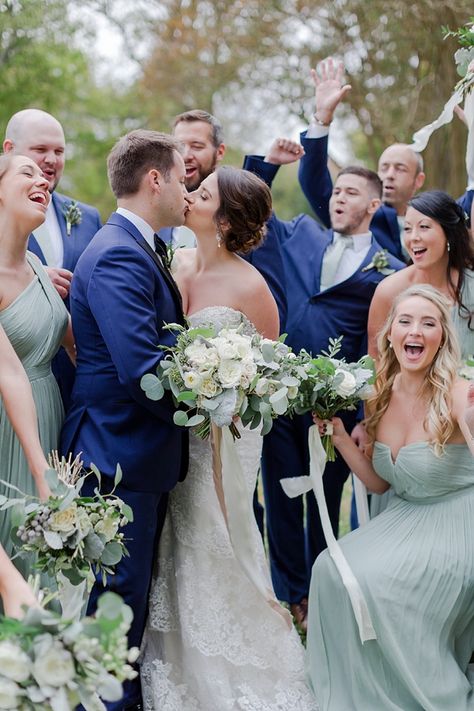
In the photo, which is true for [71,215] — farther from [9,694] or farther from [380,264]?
[9,694]

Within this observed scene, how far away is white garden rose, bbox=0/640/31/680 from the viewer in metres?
2.38

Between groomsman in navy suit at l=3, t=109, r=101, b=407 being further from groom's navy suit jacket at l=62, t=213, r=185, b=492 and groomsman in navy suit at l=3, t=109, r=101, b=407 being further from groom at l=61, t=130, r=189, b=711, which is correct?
groom's navy suit jacket at l=62, t=213, r=185, b=492

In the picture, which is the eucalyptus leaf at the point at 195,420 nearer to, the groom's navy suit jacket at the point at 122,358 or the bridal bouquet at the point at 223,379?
the bridal bouquet at the point at 223,379

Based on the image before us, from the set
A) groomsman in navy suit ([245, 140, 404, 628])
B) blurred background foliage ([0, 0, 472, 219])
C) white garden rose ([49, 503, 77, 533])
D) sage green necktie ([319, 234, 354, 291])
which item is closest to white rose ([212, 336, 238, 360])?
white garden rose ([49, 503, 77, 533])

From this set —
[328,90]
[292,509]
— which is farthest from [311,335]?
[328,90]

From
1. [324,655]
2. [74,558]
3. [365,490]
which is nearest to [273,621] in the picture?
[324,655]

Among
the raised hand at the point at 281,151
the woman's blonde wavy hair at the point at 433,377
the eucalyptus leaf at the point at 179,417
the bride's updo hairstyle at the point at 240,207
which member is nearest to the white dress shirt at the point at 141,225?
the bride's updo hairstyle at the point at 240,207

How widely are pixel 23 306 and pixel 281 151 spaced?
226 cm

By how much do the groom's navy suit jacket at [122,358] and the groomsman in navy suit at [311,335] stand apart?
71.0 inches

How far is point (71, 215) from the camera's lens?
5059mm

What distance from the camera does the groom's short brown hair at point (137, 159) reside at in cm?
414

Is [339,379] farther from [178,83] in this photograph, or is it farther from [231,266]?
[178,83]

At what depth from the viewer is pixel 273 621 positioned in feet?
14.6

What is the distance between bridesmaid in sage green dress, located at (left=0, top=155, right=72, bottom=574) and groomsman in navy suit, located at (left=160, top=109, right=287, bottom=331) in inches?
56.3
